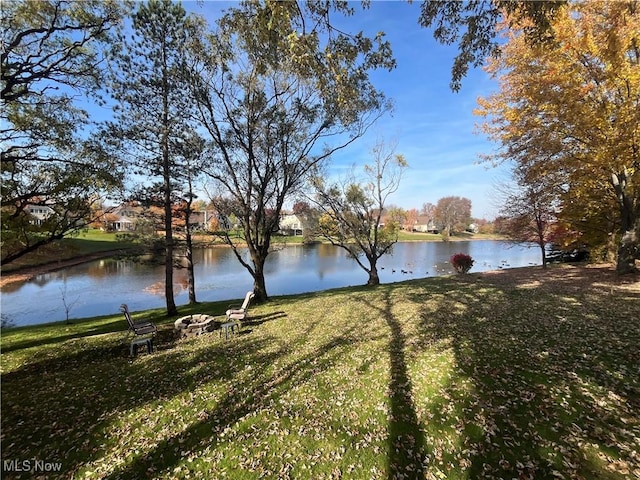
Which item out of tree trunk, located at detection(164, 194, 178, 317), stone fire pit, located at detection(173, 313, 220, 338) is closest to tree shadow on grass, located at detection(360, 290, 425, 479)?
stone fire pit, located at detection(173, 313, 220, 338)

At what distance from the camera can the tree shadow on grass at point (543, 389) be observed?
365 cm

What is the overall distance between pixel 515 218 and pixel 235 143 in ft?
71.1

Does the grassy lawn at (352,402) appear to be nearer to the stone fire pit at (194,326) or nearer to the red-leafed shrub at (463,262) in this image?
the stone fire pit at (194,326)

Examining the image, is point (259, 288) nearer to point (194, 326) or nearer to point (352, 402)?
point (194, 326)

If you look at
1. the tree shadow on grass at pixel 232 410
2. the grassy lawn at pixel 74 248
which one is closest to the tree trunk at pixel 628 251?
the tree shadow on grass at pixel 232 410

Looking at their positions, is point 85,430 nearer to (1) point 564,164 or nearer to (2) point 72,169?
(2) point 72,169

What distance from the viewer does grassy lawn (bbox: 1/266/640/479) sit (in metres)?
3.78

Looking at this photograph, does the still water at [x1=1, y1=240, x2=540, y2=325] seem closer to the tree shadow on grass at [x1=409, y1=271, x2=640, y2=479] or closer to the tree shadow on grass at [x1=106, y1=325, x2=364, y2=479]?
the tree shadow on grass at [x1=106, y1=325, x2=364, y2=479]

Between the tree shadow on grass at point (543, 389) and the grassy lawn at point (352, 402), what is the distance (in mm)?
23

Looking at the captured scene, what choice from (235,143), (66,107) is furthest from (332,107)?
(66,107)

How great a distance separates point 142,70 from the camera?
1291cm

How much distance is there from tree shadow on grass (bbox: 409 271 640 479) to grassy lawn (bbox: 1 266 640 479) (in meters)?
0.02

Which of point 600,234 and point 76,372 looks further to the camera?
point 600,234

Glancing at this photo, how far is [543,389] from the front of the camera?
4.97 meters
